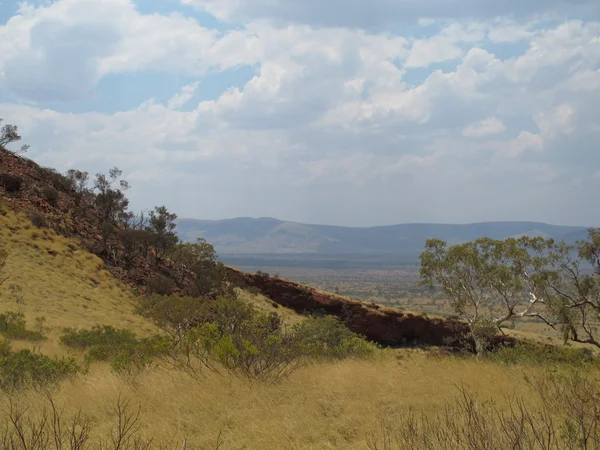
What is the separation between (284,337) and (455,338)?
3475 centimetres

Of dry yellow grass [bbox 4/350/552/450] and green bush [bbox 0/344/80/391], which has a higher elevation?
dry yellow grass [bbox 4/350/552/450]

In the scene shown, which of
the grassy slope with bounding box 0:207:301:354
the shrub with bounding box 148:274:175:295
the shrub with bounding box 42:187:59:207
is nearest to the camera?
the grassy slope with bounding box 0:207:301:354

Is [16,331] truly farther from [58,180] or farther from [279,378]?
[58,180]

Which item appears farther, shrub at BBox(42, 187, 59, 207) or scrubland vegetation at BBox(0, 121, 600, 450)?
shrub at BBox(42, 187, 59, 207)

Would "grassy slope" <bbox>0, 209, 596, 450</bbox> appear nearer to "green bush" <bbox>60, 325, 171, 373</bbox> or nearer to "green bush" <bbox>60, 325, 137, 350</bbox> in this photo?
"green bush" <bbox>60, 325, 171, 373</bbox>

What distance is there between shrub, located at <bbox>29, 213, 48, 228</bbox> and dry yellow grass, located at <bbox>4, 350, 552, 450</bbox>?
2982cm

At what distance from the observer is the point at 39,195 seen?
131ft

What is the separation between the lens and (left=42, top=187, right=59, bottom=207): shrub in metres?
39.6

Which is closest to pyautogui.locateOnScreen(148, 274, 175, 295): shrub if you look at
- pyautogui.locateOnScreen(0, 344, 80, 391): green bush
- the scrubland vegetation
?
the scrubland vegetation

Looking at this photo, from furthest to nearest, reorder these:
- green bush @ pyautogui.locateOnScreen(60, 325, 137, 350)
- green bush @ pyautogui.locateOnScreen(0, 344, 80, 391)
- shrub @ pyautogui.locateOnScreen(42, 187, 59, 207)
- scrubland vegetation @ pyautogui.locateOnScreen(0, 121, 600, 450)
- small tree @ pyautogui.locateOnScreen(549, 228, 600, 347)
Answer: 1. shrub @ pyautogui.locateOnScreen(42, 187, 59, 207)
2. small tree @ pyautogui.locateOnScreen(549, 228, 600, 347)
3. green bush @ pyautogui.locateOnScreen(60, 325, 137, 350)
4. green bush @ pyautogui.locateOnScreen(0, 344, 80, 391)
5. scrubland vegetation @ pyautogui.locateOnScreen(0, 121, 600, 450)

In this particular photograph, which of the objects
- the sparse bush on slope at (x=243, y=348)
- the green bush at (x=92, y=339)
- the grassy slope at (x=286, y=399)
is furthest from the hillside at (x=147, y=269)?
the grassy slope at (x=286, y=399)

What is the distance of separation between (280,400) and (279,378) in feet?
5.82

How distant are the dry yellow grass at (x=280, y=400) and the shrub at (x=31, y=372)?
1.87 ft

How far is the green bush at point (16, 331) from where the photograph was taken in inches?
685
